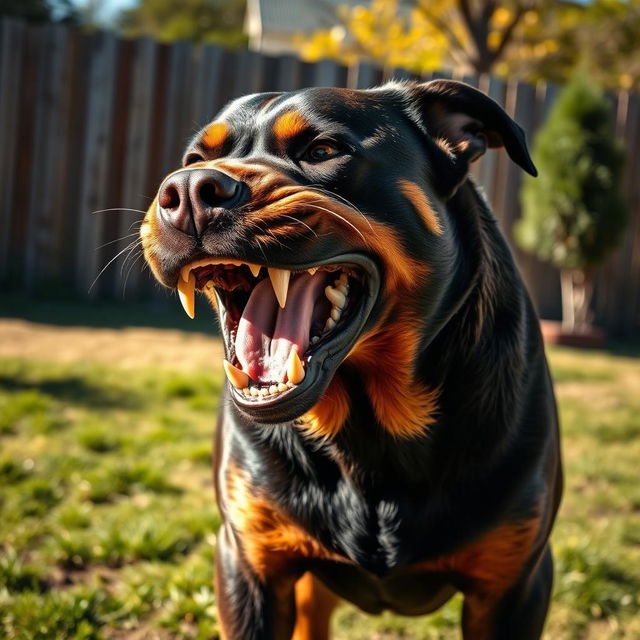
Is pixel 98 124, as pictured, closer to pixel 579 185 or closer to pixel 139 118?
pixel 139 118

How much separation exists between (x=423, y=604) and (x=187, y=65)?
272 inches

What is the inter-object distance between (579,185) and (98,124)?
16.4 feet

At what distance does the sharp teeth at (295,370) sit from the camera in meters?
1.71

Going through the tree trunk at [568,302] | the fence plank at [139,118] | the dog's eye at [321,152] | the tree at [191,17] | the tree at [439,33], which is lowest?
the tree trunk at [568,302]

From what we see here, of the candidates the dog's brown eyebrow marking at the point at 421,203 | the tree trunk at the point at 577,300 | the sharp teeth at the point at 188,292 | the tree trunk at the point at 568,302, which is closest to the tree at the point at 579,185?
the tree trunk at the point at 577,300

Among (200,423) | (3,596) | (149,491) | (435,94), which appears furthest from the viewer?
(200,423)

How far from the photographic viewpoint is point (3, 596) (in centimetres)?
272

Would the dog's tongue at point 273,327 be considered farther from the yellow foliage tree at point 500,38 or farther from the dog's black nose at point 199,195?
the yellow foliage tree at point 500,38

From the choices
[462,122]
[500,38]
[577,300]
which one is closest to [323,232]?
[462,122]

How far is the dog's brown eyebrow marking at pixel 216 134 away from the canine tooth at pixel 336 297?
1.73 feet

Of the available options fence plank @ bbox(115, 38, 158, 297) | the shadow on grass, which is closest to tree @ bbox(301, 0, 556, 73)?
fence plank @ bbox(115, 38, 158, 297)

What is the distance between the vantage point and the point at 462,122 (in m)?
2.13

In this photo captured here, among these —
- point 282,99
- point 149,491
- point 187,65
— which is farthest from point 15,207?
point 282,99

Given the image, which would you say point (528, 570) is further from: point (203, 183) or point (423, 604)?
point (203, 183)
